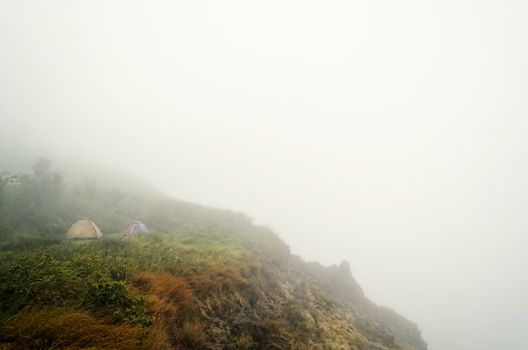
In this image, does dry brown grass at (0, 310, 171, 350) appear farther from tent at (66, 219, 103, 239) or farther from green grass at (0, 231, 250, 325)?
tent at (66, 219, 103, 239)

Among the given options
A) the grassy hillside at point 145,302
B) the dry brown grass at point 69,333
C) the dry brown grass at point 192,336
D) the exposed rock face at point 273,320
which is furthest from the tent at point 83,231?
the dry brown grass at point 69,333

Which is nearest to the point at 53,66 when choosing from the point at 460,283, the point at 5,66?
the point at 5,66

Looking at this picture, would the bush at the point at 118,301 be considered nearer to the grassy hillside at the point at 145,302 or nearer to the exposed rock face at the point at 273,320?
the grassy hillside at the point at 145,302

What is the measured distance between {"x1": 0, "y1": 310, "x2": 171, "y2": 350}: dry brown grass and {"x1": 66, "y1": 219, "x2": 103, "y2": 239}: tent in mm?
13535

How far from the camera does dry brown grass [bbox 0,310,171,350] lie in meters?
4.20

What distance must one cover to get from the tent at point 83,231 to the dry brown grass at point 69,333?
13.5 m

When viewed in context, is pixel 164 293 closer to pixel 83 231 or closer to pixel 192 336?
pixel 192 336

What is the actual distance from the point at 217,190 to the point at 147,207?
12444 centimetres

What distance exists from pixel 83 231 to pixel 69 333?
575 inches

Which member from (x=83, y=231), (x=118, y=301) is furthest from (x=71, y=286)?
(x=83, y=231)

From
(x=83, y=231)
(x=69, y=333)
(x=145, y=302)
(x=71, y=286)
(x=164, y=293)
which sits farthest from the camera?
(x=83, y=231)

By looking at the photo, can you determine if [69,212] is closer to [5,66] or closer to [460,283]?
[5,66]

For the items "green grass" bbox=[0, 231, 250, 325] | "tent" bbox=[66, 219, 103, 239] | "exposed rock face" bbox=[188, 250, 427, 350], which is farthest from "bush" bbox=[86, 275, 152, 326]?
"tent" bbox=[66, 219, 103, 239]

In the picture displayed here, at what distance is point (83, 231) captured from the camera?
1681 cm
